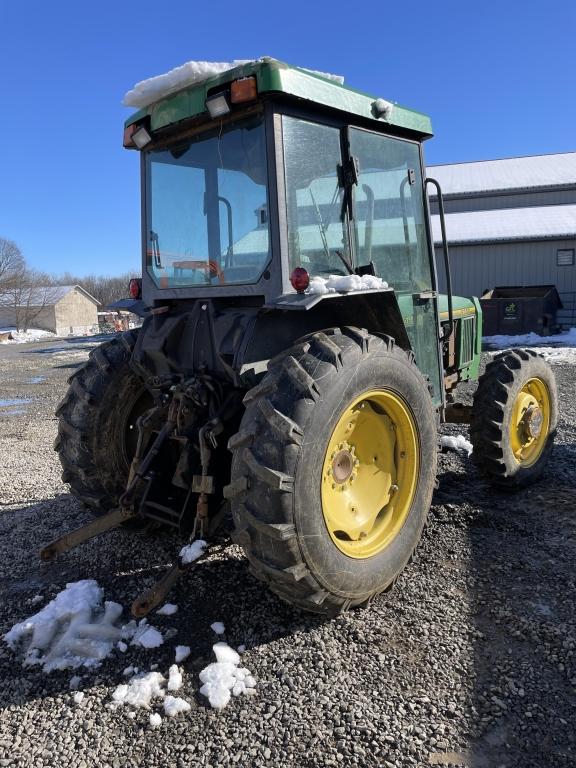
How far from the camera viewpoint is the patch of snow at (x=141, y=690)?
239cm

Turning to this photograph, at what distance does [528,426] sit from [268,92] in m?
3.28

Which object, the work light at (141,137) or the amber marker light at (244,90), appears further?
the work light at (141,137)

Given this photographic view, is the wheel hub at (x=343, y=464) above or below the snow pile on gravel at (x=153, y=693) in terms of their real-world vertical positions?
above

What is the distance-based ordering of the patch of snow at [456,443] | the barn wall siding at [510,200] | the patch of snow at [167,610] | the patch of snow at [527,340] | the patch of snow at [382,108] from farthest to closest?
the barn wall siding at [510,200], the patch of snow at [527,340], the patch of snow at [456,443], the patch of snow at [382,108], the patch of snow at [167,610]

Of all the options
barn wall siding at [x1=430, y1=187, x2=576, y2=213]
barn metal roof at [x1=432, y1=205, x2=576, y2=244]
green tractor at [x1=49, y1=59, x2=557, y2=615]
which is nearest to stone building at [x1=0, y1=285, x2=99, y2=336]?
barn wall siding at [x1=430, y1=187, x2=576, y2=213]

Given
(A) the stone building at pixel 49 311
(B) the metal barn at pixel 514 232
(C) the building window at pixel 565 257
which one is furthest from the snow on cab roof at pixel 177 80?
(A) the stone building at pixel 49 311

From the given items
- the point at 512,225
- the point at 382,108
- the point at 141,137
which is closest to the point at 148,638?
the point at 141,137

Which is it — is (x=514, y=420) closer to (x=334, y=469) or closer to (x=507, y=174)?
(x=334, y=469)

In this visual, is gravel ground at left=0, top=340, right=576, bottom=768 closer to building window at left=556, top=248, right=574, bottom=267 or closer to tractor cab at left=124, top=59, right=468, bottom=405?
tractor cab at left=124, top=59, right=468, bottom=405

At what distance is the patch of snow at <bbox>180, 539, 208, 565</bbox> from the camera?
2746 millimetres

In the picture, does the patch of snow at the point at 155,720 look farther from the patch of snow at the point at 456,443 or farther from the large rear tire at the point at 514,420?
the patch of snow at the point at 456,443

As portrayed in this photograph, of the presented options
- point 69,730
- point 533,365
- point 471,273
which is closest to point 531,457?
point 533,365

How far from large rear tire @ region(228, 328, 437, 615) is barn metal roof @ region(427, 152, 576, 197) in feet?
88.6

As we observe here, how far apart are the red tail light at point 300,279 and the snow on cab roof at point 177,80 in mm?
1012
